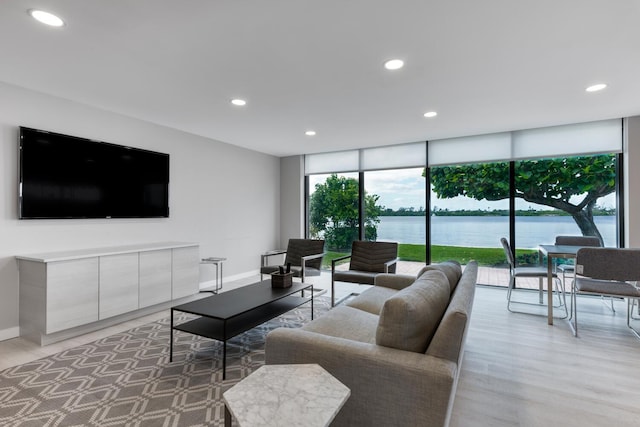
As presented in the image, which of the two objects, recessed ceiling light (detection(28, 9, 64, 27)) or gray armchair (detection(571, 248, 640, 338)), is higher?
recessed ceiling light (detection(28, 9, 64, 27))

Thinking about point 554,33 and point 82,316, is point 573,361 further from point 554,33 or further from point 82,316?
point 82,316

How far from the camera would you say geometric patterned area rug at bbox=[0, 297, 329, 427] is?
1860 mm

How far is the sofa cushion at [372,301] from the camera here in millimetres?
2579

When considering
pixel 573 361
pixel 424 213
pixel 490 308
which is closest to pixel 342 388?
pixel 573 361

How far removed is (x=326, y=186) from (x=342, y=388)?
5355mm

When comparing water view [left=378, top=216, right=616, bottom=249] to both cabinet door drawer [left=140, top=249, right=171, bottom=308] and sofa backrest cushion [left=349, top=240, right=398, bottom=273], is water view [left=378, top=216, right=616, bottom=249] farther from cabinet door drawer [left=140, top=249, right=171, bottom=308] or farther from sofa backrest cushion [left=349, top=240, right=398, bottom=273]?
cabinet door drawer [left=140, top=249, right=171, bottom=308]

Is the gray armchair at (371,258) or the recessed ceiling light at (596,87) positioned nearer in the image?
the recessed ceiling light at (596,87)

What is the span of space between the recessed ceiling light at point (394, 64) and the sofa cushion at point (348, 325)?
201 centimetres

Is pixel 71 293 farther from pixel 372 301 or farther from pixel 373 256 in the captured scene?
pixel 373 256

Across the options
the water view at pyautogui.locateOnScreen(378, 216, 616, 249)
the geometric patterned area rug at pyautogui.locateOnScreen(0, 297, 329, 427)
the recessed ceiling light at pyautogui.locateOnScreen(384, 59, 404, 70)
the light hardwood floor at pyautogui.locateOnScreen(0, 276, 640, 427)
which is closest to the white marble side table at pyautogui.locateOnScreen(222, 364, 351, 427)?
the geometric patterned area rug at pyautogui.locateOnScreen(0, 297, 329, 427)

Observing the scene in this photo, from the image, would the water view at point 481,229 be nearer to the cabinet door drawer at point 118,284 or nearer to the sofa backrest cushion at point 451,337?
the cabinet door drawer at point 118,284

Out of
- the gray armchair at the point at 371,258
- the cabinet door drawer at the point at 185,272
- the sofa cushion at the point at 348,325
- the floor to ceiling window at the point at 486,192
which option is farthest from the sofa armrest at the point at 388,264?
the cabinet door drawer at the point at 185,272

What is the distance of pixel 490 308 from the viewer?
395cm

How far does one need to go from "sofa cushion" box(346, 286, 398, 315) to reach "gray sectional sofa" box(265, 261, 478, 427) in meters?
0.92
